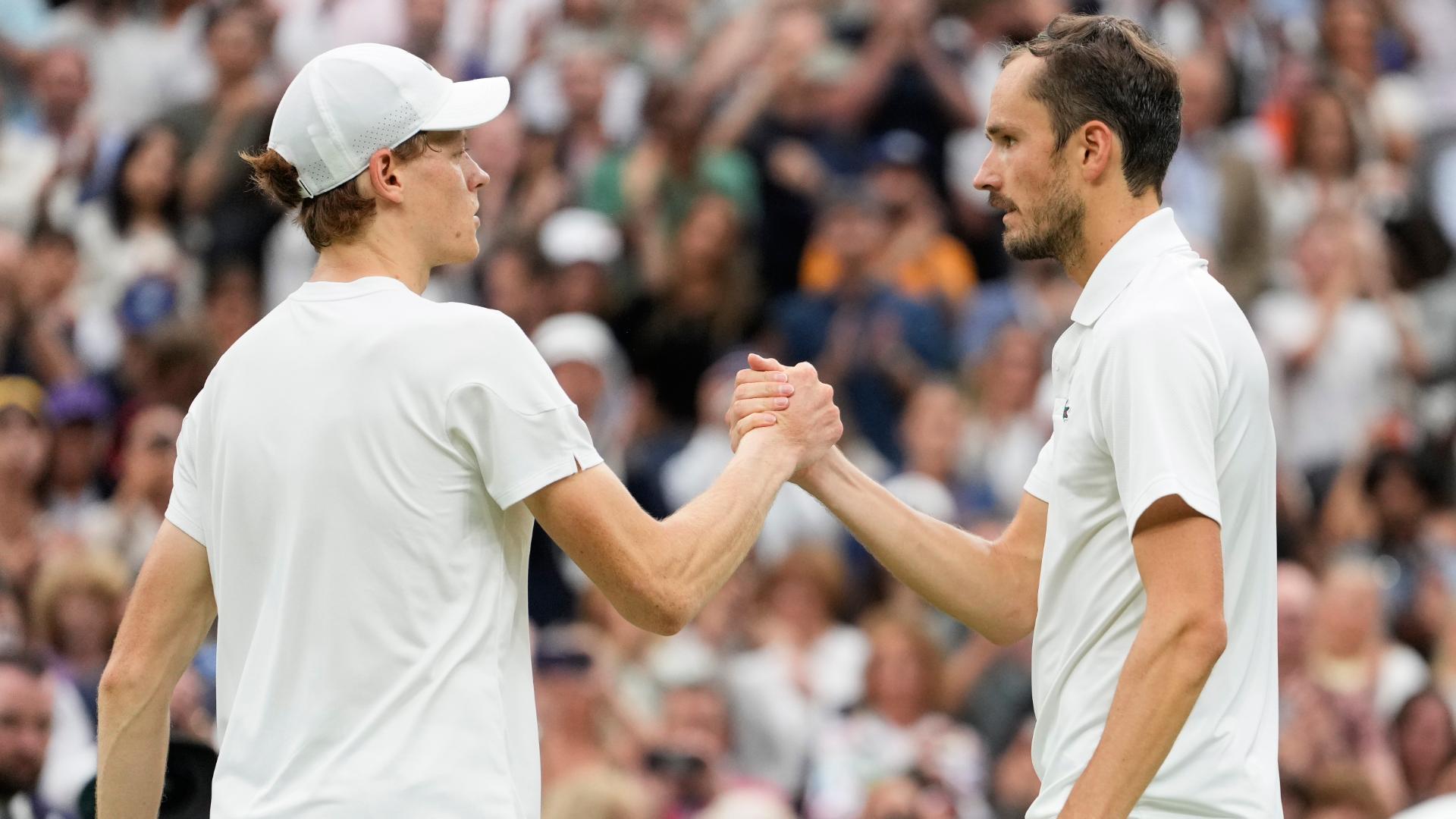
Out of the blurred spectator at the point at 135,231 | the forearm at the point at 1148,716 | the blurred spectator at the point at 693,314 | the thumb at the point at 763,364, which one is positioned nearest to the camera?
the forearm at the point at 1148,716

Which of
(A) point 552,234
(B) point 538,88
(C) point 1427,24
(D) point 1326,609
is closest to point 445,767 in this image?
(D) point 1326,609

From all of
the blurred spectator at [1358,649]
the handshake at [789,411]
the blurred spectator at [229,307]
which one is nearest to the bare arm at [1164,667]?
the handshake at [789,411]

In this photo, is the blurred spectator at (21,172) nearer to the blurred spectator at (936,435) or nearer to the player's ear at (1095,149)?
the blurred spectator at (936,435)

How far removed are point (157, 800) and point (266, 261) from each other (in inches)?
248

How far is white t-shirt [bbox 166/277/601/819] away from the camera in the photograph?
2922 millimetres

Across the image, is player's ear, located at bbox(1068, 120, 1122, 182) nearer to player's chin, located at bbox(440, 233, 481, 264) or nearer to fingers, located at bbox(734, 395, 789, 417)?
fingers, located at bbox(734, 395, 789, 417)

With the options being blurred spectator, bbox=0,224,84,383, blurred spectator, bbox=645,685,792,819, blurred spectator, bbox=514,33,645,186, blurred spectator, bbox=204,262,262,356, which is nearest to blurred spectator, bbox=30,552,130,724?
blurred spectator, bbox=0,224,84,383

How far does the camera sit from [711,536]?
3188 mm

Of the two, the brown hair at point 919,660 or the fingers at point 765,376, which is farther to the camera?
the brown hair at point 919,660

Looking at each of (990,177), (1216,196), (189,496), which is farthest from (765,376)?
(1216,196)

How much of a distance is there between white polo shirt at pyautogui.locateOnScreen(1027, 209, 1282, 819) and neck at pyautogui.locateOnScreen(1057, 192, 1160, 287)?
0.12 feet

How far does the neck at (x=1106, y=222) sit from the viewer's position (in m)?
3.29

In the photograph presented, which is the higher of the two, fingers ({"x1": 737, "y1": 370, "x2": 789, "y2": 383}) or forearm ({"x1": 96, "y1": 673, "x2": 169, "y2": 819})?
fingers ({"x1": 737, "y1": 370, "x2": 789, "y2": 383})

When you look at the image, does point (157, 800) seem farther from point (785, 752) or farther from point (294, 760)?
point (785, 752)
